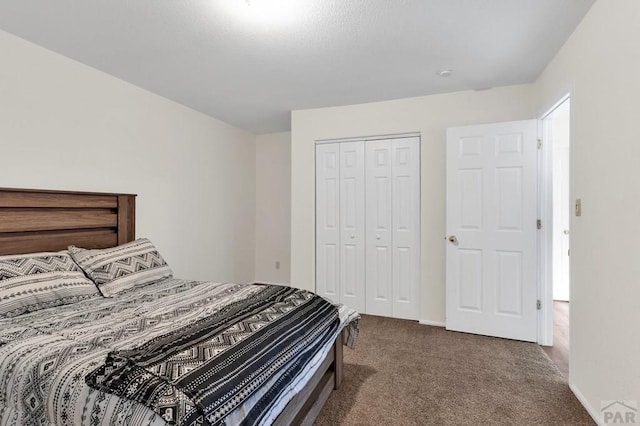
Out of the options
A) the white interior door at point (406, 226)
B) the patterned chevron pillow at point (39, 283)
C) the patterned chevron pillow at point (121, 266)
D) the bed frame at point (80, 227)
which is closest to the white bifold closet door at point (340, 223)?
the white interior door at point (406, 226)

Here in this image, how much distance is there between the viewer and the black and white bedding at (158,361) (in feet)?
3.42

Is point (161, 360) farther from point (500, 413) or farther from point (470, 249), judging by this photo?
point (470, 249)

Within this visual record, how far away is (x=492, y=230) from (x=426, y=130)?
1.22 m

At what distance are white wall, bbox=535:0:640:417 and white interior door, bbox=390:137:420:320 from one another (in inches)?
58.9

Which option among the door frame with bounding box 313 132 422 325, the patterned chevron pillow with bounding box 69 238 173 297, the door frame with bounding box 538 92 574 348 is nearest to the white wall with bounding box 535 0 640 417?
the door frame with bounding box 538 92 574 348

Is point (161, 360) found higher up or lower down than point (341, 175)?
lower down

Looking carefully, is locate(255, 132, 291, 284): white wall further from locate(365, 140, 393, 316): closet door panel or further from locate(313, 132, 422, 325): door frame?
locate(365, 140, 393, 316): closet door panel

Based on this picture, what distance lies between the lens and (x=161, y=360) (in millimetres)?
1159

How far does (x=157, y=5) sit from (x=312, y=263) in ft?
9.47

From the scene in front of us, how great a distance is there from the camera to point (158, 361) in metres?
1.15

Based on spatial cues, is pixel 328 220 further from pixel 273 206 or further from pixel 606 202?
pixel 606 202

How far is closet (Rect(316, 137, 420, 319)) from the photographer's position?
11.6 ft

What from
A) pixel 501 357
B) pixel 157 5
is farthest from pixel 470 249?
pixel 157 5

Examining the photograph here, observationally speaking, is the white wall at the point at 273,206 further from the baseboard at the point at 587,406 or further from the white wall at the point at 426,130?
the baseboard at the point at 587,406
